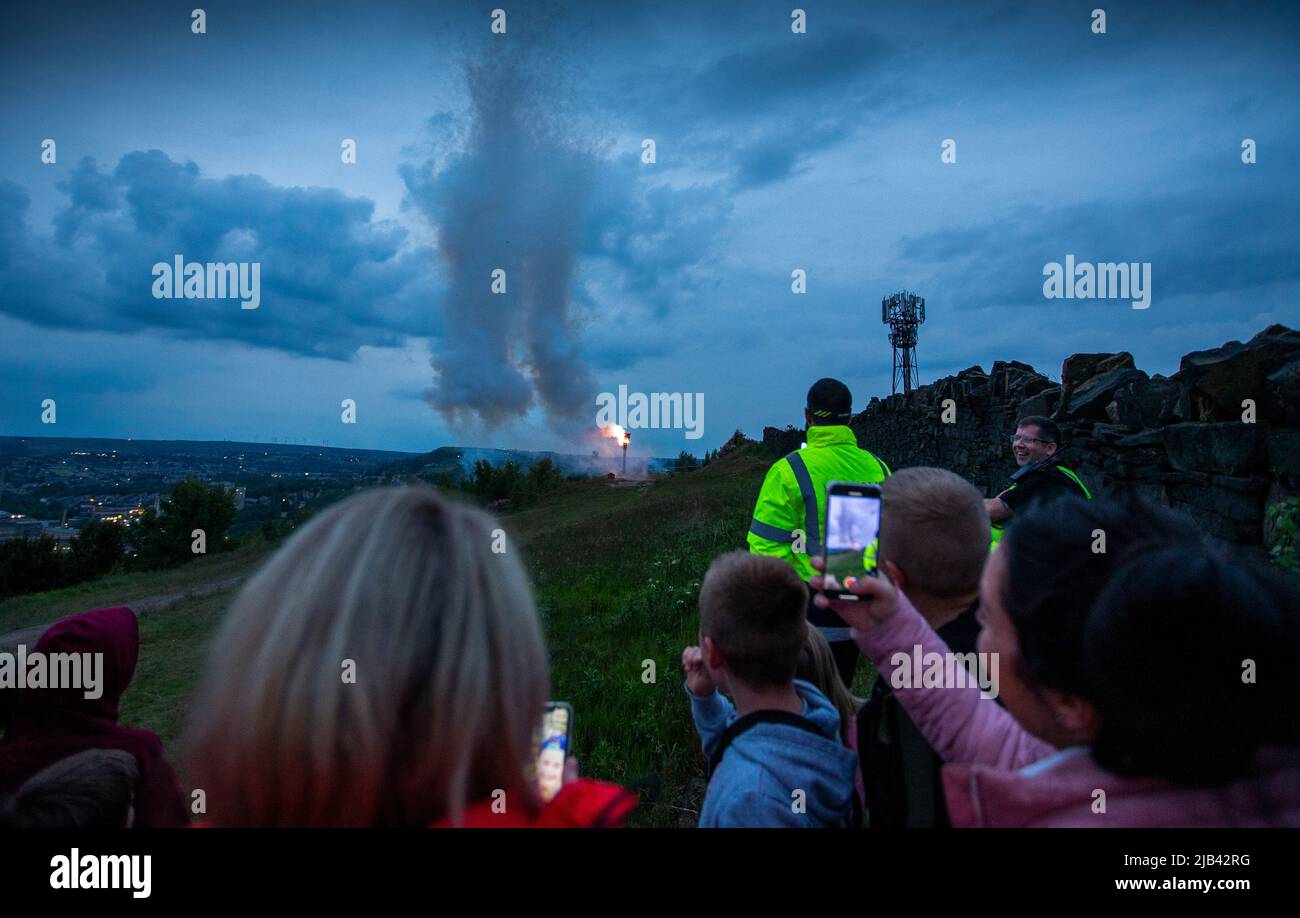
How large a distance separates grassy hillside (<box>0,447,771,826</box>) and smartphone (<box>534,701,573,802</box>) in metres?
0.27

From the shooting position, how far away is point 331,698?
40.7 inches

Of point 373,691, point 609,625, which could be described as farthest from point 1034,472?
point 609,625

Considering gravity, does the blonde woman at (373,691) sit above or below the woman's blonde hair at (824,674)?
above

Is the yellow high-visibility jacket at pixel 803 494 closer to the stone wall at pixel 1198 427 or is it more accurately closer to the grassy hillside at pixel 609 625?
the stone wall at pixel 1198 427

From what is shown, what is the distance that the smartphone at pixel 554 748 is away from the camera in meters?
1.58

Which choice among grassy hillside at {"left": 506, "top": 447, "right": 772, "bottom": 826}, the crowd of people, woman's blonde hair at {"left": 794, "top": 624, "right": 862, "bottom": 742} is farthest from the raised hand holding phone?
woman's blonde hair at {"left": 794, "top": 624, "right": 862, "bottom": 742}

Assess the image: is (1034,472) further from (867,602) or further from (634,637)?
(634,637)

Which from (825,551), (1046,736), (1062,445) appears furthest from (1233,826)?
(1062,445)

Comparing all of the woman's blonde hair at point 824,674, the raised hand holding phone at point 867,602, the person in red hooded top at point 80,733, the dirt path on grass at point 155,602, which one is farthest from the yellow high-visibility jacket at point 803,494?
the dirt path on grass at point 155,602

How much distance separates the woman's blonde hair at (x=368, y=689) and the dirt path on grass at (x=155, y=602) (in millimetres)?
17079

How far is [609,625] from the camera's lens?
346 inches

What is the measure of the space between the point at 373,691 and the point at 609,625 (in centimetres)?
796

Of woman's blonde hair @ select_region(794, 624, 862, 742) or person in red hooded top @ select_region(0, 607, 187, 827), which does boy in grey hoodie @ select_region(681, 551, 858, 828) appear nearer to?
woman's blonde hair @ select_region(794, 624, 862, 742)
